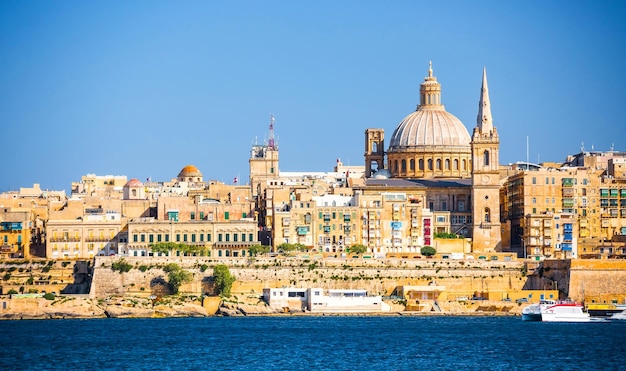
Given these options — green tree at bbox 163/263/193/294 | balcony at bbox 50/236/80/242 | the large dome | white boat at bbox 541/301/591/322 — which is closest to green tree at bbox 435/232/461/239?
the large dome

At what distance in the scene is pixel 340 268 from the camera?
99.1m

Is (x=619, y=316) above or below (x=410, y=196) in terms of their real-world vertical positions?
below

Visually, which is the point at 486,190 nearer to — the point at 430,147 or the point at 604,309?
the point at 430,147

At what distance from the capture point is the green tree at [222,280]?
315 feet

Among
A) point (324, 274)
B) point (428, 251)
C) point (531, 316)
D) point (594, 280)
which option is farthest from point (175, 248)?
point (594, 280)

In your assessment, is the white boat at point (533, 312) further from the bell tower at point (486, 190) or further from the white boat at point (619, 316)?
the bell tower at point (486, 190)

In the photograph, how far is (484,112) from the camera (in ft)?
369

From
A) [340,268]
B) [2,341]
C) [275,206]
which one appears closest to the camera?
[2,341]

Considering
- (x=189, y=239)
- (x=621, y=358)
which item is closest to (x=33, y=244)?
(x=189, y=239)

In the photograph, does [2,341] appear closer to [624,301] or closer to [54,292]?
[54,292]

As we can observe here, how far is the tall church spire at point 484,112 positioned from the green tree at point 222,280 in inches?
902

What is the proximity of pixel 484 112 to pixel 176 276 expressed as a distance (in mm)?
26870

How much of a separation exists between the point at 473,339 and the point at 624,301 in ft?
62.0

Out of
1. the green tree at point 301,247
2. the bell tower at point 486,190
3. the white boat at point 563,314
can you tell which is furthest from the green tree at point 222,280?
the bell tower at point 486,190
